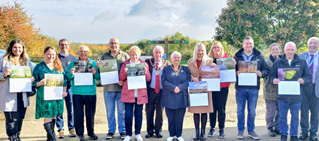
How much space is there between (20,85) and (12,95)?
0.98ft

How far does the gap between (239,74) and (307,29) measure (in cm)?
1182

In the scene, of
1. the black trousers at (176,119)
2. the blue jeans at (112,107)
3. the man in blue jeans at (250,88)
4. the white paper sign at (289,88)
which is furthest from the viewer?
the blue jeans at (112,107)

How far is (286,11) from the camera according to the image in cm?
1526

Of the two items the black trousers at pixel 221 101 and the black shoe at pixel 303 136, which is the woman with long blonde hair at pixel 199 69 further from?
the black shoe at pixel 303 136

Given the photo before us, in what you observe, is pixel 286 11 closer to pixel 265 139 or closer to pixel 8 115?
pixel 265 139

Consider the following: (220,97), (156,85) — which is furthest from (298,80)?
(156,85)

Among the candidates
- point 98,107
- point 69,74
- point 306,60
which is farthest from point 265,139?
point 98,107

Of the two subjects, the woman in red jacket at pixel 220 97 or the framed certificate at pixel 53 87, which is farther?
the woman in red jacket at pixel 220 97

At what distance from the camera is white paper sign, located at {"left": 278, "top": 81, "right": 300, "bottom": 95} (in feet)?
16.6

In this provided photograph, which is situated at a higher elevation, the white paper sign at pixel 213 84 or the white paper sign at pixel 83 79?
the white paper sign at pixel 83 79

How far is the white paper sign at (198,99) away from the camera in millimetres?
5230

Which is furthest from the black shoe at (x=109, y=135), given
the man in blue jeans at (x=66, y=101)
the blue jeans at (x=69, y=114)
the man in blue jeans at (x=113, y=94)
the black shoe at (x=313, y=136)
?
the black shoe at (x=313, y=136)

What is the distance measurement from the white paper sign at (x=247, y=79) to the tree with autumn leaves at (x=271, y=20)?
10440 mm

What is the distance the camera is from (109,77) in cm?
527
